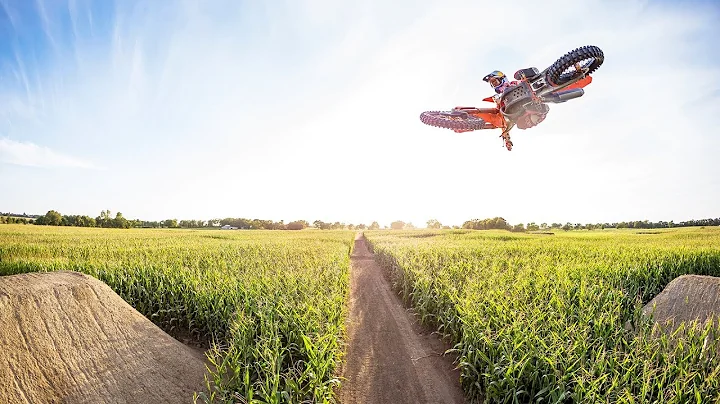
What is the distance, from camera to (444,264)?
13.0 meters

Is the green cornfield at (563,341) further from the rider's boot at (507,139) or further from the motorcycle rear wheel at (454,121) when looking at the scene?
the motorcycle rear wheel at (454,121)

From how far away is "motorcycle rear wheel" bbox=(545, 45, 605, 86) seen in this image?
5531 mm

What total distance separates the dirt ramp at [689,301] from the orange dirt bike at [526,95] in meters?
5.08

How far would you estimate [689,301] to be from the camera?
7.58 meters

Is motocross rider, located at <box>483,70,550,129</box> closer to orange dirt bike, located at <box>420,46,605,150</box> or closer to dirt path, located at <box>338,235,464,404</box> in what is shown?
orange dirt bike, located at <box>420,46,605,150</box>

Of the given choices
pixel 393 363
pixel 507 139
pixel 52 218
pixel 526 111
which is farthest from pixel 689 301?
pixel 52 218

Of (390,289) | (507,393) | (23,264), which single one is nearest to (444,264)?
(390,289)

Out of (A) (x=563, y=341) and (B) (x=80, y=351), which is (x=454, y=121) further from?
(B) (x=80, y=351)

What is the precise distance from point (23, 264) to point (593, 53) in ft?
59.2

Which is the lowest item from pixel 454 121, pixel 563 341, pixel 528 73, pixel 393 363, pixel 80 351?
Answer: pixel 393 363

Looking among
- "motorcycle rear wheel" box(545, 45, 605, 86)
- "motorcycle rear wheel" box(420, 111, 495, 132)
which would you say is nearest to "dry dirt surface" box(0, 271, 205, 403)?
"motorcycle rear wheel" box(420, 111, 495, 132)

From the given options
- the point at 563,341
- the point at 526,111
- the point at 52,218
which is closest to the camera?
the point at 563,341

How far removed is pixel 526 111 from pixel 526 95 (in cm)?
47

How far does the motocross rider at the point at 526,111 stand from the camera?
7414mm
